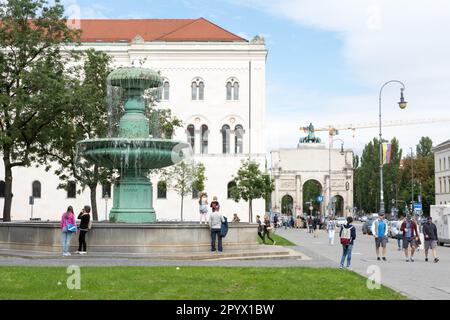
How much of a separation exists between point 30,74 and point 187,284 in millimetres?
18593

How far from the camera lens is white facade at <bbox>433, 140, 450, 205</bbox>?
93.4 meters

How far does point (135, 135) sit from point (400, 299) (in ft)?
45.4

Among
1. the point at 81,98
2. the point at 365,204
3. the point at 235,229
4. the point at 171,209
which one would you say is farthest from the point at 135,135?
the point at 365,204

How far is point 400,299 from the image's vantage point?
40.2 ft

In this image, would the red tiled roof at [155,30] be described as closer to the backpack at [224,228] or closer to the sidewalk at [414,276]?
the sidewalk at [414,276]

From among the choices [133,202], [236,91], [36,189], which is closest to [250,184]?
[236,91]

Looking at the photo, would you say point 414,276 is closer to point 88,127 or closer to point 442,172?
point 88,127

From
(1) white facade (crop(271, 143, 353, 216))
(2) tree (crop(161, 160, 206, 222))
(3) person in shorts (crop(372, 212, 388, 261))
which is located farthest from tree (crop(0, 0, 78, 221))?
(1) white facade (crop(271, 143, 353, 216))

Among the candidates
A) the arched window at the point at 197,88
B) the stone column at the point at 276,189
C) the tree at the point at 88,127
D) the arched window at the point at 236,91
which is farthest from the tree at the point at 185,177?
the stone column at the point at 276,189

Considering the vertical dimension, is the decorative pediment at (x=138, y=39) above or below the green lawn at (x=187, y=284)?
above

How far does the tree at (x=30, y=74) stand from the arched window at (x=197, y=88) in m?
36.4

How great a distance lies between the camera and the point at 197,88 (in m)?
69.4

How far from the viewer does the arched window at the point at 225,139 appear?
226ft

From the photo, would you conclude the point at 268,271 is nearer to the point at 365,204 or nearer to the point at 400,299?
the point at 400,299
